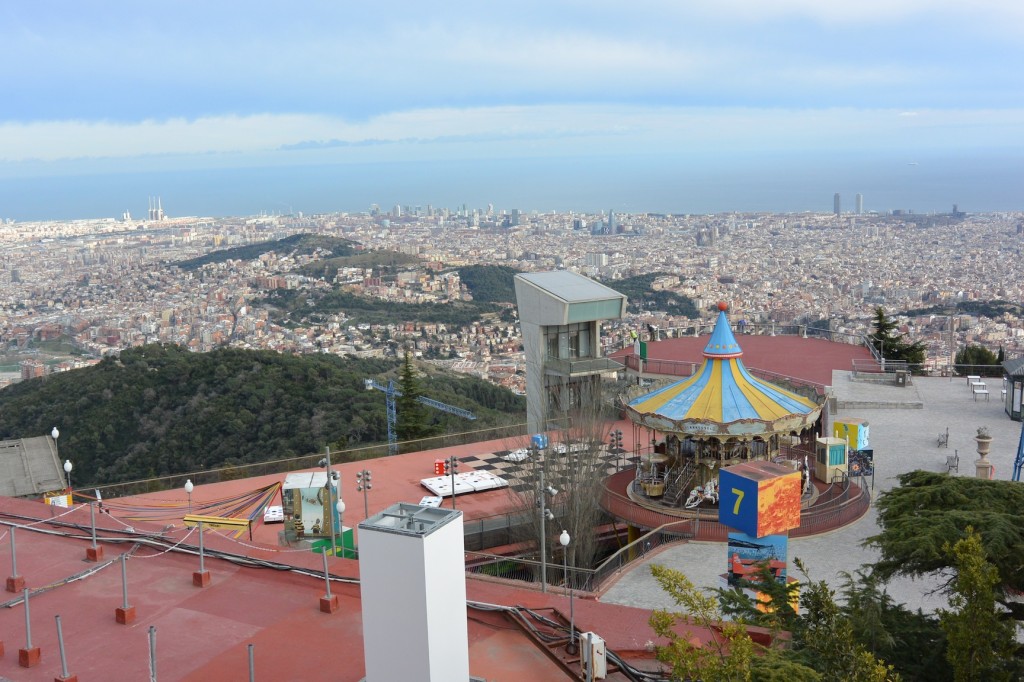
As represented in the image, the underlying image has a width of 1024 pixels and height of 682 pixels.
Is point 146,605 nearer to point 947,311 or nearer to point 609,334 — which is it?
point 609,334

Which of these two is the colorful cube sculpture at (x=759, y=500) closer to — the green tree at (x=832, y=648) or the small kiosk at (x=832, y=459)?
the green tree at (x=832, y=648)

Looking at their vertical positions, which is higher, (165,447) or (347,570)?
(347,570)

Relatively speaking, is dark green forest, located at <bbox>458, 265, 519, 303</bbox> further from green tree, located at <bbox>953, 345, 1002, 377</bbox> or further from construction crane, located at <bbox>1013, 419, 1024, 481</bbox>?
construction crane, located at <bbox>1013, 419, 1024, 481</bbox>

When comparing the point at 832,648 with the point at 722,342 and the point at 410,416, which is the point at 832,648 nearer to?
the point at 722,342

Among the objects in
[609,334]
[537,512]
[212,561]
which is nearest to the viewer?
[212,561]

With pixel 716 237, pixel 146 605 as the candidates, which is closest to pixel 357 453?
pixel 146 605

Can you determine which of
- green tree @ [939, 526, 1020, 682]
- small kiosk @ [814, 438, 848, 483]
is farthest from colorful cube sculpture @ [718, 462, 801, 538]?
green tree @ [939, 526, 1020, 682]
